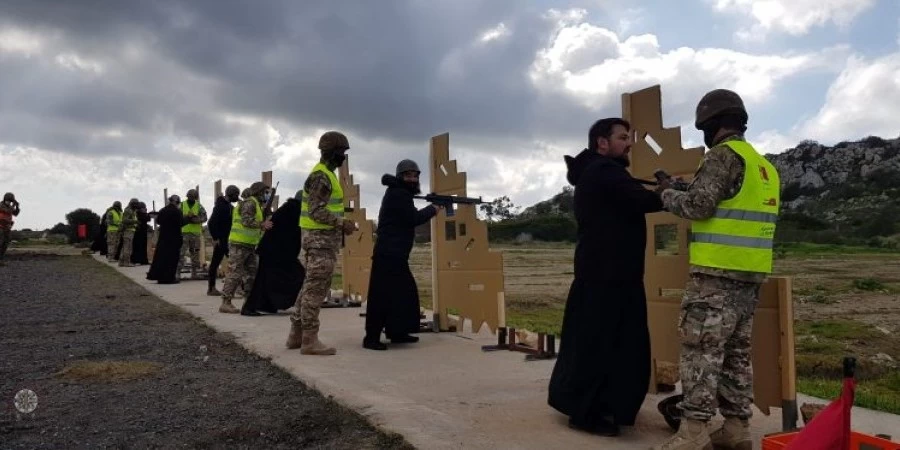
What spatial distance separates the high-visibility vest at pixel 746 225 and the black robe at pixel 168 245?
1413 cm

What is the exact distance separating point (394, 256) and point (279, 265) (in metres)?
3.42

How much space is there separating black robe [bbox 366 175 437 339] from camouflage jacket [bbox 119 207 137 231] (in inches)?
658

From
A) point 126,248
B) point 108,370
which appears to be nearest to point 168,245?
point 126,248

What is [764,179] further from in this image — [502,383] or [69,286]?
[69,286]

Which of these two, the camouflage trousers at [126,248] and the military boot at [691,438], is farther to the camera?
the camouflage trousers at [126,248]

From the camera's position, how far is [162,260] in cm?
1605

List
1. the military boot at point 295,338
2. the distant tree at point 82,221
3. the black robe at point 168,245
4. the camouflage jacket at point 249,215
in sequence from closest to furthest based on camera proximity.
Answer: the military boot at point 295,338 → the camouflage jacket at point 249,215 → the black robe at point 168,245 → the distant tree at point 82,221

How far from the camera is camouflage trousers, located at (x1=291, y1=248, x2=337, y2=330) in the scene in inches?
268

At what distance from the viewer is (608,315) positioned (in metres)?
4.18

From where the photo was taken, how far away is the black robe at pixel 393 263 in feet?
23.8

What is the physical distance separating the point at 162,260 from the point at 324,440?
1313cm

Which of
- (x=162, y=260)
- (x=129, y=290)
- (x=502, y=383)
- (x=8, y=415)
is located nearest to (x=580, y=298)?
(x=502, y=383)

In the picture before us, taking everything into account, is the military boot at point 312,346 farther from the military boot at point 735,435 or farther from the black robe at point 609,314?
the military boot at point 735,435

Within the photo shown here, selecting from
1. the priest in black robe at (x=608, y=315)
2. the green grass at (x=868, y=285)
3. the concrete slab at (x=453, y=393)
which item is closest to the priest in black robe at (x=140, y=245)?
the concrete slab at (x=453, y=393)
